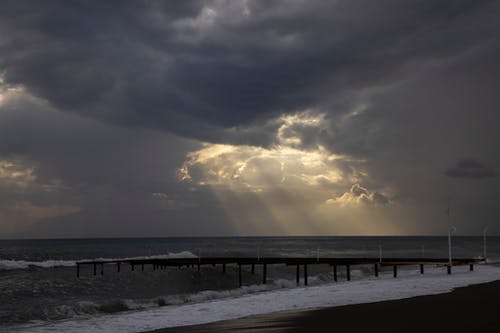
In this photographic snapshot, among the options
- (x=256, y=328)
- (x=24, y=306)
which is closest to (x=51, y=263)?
(x=24, y=306)

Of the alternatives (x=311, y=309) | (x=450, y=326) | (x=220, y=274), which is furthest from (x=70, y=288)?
(x=450, y=326)

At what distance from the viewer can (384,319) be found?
652 inches

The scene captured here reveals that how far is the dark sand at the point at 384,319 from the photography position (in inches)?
584

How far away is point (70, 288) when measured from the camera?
41688mm

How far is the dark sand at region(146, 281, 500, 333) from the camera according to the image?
48.7 feet

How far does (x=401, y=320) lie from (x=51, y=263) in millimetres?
79202

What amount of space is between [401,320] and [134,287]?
30.2 m

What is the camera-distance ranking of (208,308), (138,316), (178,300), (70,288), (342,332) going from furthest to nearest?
1. (70,288)
2. (178,300)
3. (208,308)
4. (138,316)
5. (342,332)

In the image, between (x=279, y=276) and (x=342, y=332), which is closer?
(x=342, y=332)

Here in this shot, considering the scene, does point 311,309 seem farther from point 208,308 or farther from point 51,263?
point 51,263

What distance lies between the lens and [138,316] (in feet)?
69.1

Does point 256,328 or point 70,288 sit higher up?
point 256,328

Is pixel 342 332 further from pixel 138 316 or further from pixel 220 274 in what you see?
pixel 220 274

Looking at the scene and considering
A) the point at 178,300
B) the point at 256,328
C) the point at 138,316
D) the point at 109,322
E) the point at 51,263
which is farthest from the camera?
the point at 51,263
